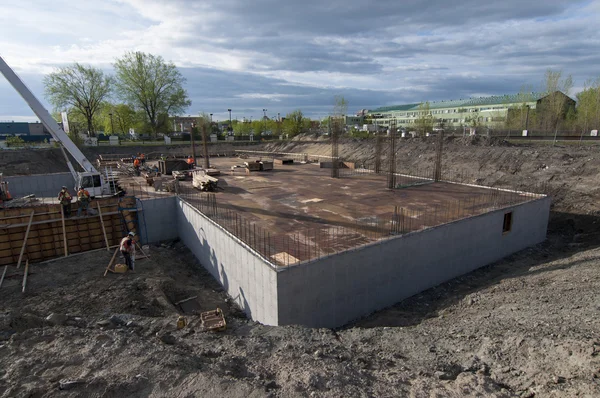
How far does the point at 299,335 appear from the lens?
27.7 feet

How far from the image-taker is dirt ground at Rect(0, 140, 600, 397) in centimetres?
591

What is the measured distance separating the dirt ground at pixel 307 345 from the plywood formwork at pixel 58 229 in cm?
400

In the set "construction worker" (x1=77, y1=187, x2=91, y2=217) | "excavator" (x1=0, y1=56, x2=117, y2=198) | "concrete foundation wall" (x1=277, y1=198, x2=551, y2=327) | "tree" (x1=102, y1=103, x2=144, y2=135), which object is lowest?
"concrete foundation wall" (x1=277, y1=198, x2=551, y2=327)

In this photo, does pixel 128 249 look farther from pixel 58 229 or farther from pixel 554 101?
pixel 554 101

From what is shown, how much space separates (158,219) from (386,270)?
47.2 feet

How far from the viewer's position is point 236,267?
1304 cm

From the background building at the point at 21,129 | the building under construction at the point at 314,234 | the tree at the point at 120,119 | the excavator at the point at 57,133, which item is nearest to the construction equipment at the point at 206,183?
the building under construction at the point at 314,234

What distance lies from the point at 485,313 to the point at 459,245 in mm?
5586

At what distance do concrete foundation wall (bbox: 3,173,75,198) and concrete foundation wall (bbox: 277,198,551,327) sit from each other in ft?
91.5

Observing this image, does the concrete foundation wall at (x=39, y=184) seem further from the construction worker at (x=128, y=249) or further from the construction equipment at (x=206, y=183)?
the construction worker at (x=128, y=249)

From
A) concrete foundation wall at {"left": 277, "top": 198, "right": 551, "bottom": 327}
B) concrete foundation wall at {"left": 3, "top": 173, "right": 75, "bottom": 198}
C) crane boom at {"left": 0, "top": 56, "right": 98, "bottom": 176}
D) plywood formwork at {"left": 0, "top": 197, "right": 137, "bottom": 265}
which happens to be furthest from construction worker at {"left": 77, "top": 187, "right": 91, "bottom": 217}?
concrete foundation wall at {"left": 277, "top": 198, "right": 551, "bottom": 327}

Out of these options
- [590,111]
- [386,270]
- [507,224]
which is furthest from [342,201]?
[590,111]

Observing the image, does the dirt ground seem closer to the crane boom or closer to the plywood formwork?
the plywood formwork

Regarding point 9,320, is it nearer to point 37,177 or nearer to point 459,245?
point 459,245
